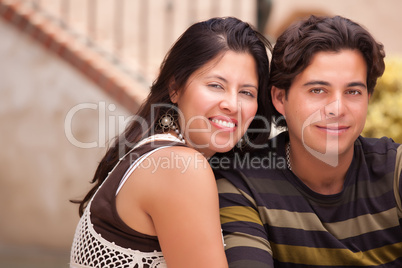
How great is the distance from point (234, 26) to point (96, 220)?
114cm

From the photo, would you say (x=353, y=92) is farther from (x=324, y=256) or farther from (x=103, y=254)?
(x=103, y=254)

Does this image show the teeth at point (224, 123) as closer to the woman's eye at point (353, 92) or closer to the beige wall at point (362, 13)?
the woman's eye at point (353, 92)

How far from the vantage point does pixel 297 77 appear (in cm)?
283

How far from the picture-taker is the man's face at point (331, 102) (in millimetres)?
2719

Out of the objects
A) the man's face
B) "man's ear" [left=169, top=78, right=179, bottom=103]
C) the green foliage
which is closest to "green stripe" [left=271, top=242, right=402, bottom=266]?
the man's face

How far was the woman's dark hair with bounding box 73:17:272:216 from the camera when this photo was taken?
2.80 metres

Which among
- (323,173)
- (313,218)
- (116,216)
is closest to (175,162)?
(116,216)

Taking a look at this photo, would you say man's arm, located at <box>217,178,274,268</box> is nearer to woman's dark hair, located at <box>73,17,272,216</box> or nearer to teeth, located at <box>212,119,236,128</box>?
teeth, located at <box>212,119,236,128</box>

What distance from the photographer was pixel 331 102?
2.72 metres

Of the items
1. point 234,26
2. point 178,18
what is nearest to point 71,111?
point 178,18

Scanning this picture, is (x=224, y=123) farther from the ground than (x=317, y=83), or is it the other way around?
(x=317, y=83)

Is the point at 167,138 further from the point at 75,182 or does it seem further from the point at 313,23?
the point at 75,182

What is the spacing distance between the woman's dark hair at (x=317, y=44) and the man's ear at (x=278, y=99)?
0.03 m

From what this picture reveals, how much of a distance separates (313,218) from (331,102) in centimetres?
53
